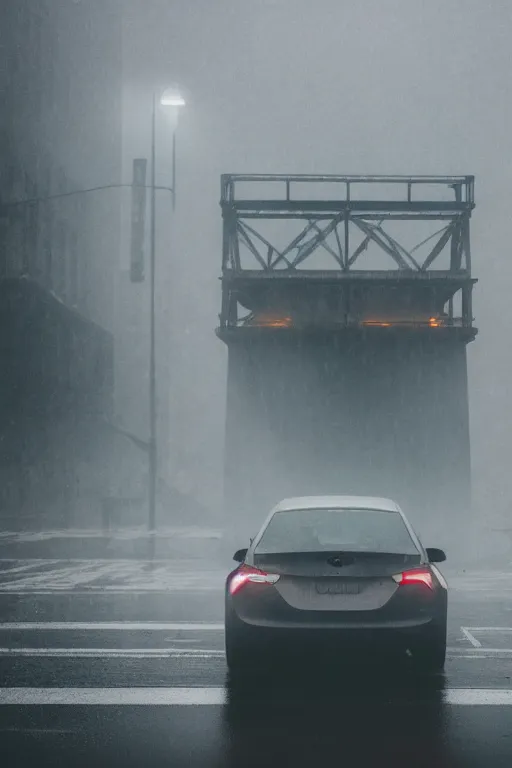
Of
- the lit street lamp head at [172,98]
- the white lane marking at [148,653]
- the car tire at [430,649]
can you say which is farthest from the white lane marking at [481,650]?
the lit street lamp head at [172,98]

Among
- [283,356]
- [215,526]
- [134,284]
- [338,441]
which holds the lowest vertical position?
[215,526]

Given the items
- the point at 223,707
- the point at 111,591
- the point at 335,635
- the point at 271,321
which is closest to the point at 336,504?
the point at 335,635

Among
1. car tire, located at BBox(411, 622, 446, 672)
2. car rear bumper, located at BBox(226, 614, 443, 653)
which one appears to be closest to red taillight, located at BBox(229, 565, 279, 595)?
car rear bumper, located at BBox(226, 614, 443, 653)

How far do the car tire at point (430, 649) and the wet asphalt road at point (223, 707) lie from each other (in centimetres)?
14

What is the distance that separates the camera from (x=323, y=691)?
8867 mm

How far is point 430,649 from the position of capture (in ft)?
28.3

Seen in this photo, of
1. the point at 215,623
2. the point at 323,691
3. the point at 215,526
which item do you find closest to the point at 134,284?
the point at 215,526

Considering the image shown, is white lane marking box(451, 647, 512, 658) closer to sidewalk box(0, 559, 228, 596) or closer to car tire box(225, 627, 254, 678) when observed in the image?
car tire box(225, 627, 254, 678)

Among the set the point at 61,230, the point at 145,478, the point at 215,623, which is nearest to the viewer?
the point at 215,623

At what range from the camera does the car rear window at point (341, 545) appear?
29.0 ft

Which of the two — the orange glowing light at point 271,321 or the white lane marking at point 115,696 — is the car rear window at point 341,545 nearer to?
the white lane marking at point 115,696

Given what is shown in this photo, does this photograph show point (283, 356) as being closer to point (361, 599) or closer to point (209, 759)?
point (361, 599)

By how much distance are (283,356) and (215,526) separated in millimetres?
18054

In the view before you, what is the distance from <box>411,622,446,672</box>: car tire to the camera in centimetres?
856
